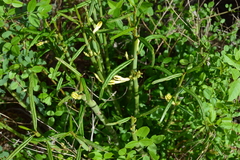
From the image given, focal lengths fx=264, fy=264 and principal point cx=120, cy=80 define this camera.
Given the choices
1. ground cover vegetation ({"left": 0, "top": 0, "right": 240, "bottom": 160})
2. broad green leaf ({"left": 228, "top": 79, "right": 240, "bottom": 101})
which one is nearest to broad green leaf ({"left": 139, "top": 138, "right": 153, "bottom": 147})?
ground cover vegetation ({"left": 0, "top": 0, "right": 240, "bottom": 160})

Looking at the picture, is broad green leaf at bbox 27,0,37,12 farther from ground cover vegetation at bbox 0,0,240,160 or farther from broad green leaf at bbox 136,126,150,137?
broad green leaf at bbox 136,126,150,137

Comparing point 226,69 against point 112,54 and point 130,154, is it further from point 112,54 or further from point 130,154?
point 112,54

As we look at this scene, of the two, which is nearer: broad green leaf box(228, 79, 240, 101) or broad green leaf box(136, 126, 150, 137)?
broad green leaf box(228, 79, 240, 101)

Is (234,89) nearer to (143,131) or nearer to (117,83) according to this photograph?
(143,131)

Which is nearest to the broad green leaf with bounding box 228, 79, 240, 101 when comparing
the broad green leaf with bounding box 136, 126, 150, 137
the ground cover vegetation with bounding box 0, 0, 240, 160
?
the ground cover vegetation with bounding box 0, 0, 240, 160

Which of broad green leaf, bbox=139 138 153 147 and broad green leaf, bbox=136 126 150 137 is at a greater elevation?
broad green leaf, bbox=136 126 150 137

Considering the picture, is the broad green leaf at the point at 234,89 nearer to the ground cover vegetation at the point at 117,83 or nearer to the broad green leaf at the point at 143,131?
the ground cover vegetation at the point at 117,83

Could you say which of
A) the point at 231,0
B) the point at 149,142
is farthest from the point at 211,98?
the point at 231,0

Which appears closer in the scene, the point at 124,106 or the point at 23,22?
the point at 23,22

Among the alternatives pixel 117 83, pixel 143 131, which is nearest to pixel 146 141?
pixel 143 131

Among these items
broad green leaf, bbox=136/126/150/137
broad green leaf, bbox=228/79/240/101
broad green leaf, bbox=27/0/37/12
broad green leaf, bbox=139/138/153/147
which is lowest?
broad green leaf, bbox=139/138/153/147

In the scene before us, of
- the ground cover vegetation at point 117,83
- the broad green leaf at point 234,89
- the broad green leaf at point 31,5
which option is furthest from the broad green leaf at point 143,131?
the broad green leaf at point 31,5
